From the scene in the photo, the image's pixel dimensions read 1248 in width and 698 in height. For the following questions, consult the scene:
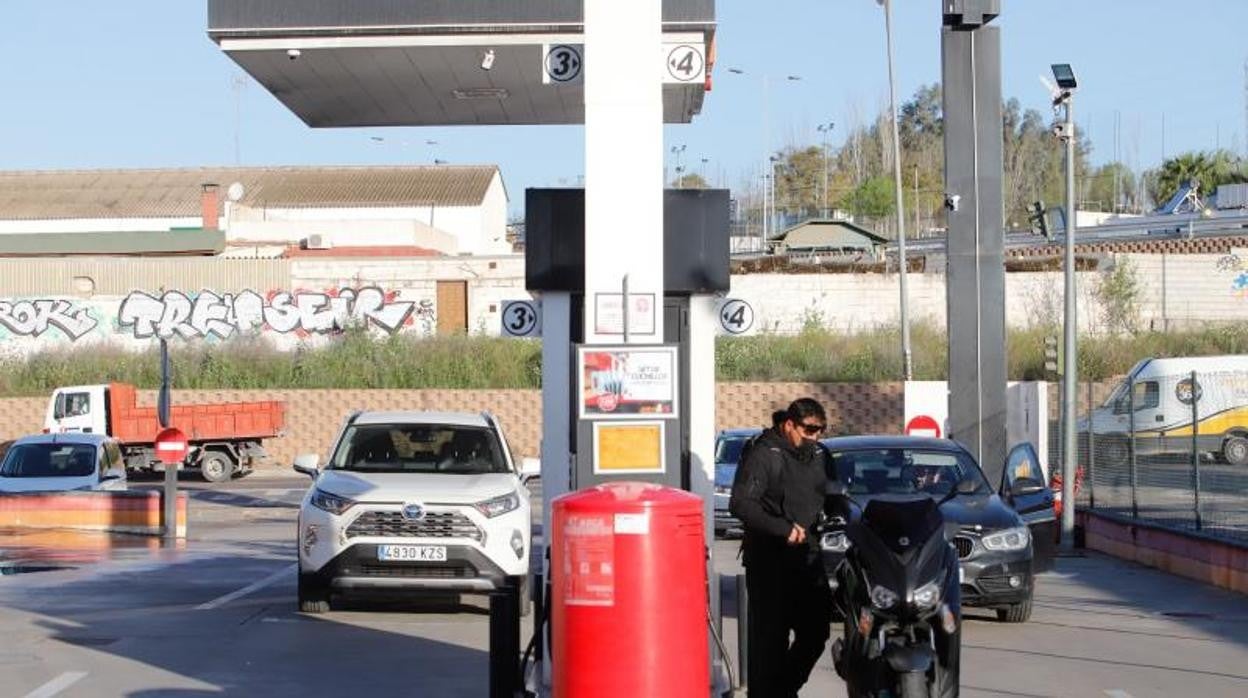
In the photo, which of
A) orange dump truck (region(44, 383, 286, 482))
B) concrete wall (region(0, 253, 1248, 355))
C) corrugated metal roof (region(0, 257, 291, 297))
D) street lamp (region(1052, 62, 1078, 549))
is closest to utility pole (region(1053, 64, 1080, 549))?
street lamp (region(1052, 62, 1078, 549))

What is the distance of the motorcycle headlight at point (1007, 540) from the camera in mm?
14664

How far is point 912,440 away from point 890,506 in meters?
7.29

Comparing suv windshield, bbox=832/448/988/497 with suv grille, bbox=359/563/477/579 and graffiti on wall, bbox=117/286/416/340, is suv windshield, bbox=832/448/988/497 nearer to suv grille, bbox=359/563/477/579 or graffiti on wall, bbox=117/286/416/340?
suv grille, bbox=359/563/477/579

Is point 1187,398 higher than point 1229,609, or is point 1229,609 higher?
point 1187,398

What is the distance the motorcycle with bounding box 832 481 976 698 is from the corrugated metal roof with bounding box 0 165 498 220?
67689 millimetres

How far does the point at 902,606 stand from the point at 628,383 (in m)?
2.18

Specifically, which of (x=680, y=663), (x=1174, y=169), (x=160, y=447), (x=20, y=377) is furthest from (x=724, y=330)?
(x=1174, y=169)

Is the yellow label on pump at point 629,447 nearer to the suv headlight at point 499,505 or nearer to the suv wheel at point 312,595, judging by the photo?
the suv headlight at point 499,505

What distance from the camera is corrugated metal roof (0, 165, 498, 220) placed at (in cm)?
7619

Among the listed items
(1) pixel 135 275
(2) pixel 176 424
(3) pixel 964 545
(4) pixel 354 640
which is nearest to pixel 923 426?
(3) pixel 964 545

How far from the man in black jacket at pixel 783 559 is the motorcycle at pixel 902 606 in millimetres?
591

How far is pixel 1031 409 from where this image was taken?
1086 inches

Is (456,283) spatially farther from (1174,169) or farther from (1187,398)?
(1174,169)

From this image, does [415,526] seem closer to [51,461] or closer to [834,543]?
[834,543]
